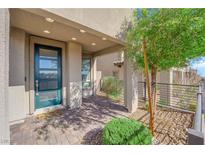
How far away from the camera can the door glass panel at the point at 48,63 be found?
200 inches

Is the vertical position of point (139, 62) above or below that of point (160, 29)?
below

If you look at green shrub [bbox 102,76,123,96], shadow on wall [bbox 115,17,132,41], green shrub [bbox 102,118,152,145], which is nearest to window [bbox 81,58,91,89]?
green shrub [bbox 102,76,123,96]

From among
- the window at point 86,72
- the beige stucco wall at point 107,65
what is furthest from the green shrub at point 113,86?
the beige stucco wall at point 107,65

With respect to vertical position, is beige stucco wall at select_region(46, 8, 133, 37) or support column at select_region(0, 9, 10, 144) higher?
beige stucco wall at select_region(46, 8, 133, 37)

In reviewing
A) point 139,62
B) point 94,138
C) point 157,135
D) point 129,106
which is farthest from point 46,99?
point 157,135

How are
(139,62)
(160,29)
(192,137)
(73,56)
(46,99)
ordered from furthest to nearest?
(73,56) < (46,99) < (139,62) < (160,29) < (192,137)

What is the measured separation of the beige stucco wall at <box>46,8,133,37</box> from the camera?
3056 millimetres

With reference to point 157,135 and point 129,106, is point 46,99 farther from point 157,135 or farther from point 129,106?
point 157,135

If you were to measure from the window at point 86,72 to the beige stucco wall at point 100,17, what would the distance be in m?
4.21

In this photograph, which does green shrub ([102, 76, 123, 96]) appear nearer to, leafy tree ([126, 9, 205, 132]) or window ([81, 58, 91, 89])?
window ([81, 58, 91, 89])

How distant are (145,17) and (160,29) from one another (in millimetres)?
614

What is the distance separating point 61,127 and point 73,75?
7.93ft

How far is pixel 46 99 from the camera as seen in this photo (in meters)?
5.22

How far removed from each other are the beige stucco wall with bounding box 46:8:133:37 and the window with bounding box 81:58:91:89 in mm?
4206
